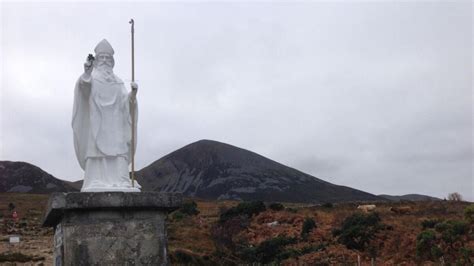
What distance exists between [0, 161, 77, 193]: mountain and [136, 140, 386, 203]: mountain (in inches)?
591

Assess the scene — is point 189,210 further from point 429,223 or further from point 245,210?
point 429,223

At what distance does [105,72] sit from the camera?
8.23 meters

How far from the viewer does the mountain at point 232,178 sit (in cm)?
9081


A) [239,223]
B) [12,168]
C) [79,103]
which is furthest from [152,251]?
[12,168]

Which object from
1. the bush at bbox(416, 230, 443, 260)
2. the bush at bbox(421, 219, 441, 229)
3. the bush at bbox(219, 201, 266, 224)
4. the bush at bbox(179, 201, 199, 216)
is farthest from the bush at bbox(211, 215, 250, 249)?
the bush at bbox(421, 219, 441, 229)

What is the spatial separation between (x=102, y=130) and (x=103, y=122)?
0.13m

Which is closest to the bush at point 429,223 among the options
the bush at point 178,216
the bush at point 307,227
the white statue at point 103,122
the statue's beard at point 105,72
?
the bush at point 307,227

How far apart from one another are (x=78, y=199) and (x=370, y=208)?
111 feet

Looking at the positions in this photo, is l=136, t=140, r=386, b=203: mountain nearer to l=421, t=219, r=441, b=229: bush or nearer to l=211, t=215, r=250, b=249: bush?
l=211, t=215, r=250, b=249: bush

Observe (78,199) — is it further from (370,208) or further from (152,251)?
(370,208)

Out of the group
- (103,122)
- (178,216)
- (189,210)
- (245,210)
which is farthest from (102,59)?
(189,210)

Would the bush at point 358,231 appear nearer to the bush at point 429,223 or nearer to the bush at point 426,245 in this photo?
the bush at point 429,223

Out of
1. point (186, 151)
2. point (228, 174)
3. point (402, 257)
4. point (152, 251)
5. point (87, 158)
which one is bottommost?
point (402, 257)

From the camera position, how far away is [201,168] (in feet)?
389
